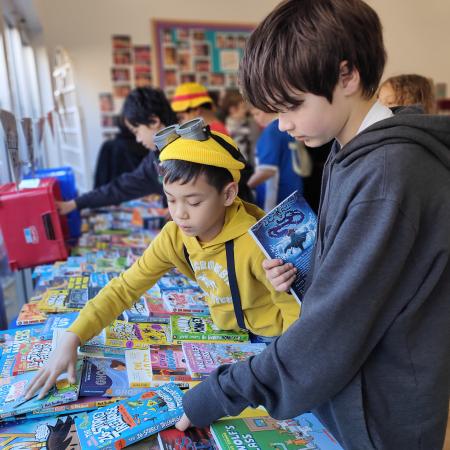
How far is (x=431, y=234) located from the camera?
0.61 meters

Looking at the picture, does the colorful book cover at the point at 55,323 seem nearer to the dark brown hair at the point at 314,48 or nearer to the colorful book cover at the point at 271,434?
the colorful book cover at the point at 271,434

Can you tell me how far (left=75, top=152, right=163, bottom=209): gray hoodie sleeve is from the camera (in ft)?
7.20

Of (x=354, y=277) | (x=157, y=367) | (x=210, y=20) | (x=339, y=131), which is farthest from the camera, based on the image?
(x=210, y=20)

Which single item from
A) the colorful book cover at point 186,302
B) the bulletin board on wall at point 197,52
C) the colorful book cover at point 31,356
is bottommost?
the colorful book cover at point 186,302

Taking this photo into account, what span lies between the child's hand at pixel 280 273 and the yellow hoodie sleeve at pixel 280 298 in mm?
96

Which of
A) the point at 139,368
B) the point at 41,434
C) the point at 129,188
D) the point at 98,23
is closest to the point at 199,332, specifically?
the point at 139,368

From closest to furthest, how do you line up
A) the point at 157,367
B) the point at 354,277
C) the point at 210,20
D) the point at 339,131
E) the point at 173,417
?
the point at 354,277 < the point at 339,131 < the point at 173,417 < the point at 157,367 < the point at 210,20

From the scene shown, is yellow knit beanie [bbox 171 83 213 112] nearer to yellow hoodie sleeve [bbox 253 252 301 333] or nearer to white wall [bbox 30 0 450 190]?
yellow hoodie sleeve [bbox 253 252 301 333]

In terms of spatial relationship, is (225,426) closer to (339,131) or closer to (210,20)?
(339,131)

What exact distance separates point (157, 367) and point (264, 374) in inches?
16.8

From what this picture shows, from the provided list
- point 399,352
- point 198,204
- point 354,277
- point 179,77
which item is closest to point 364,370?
point 399,352

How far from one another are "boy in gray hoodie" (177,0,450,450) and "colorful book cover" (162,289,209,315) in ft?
2.01

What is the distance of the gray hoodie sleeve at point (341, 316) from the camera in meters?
0.59

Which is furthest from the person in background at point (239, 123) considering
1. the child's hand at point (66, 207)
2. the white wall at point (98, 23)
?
the child's hand at point (66, 207)
